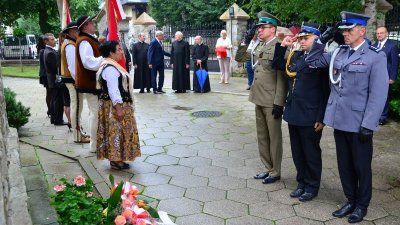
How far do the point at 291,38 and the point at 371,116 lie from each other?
130cm

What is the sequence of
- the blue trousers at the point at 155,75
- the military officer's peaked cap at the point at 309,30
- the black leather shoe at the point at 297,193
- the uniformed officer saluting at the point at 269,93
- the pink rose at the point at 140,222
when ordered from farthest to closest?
the blue trousers at the point at 155,75 → the uniformed officer saluting at the point at 269,93 → the black leather shoe at the point at 297,193 → the military officer's peaked cap at the point at 309,30 → the pink rose at the point at 140,222

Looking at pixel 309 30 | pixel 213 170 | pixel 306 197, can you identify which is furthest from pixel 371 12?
pixel 306 197

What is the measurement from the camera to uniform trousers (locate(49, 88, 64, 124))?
26.8 ft

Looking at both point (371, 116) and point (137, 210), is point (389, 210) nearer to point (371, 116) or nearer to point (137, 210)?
point (371, 116)

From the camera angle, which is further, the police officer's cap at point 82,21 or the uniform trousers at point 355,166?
the police officer's cap at point 82,21

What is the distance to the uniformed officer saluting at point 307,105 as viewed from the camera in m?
4.30

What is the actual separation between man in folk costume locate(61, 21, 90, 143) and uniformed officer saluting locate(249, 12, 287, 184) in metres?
3.19

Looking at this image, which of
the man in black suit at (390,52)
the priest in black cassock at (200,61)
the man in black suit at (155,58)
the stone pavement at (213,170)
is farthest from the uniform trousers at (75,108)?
the priest in black cassock at (200,61)

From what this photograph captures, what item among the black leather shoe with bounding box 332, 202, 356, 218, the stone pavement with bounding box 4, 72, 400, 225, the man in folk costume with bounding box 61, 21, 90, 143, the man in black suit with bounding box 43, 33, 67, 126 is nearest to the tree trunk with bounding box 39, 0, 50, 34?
the stone pavement with bounding box 4, 72, 400, 225

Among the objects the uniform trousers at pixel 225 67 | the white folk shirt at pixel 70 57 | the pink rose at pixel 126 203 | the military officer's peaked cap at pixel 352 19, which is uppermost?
the military officer's peaked cap at pixel 352 19

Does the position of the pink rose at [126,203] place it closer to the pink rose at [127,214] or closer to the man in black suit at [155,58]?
the pink rose at [127,214]

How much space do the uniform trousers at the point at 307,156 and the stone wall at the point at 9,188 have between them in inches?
112

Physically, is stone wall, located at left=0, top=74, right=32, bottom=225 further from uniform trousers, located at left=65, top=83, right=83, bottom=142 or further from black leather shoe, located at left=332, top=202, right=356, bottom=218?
black leather shoe, located at left=332, top=202, right=356, bottom=218

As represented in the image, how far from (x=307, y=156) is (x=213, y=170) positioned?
60.3 inches
